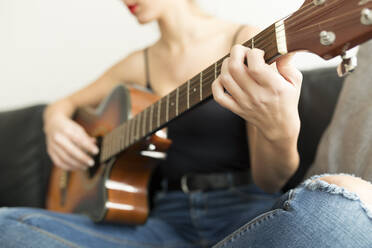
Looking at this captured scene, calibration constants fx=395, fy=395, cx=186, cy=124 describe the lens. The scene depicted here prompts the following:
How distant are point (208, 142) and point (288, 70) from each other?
0.49 metres

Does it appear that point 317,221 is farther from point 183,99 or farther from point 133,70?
point 133,70

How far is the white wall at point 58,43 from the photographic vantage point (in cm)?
148

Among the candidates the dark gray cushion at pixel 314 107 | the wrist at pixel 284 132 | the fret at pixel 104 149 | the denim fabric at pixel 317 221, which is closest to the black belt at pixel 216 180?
the dark gray cushion at pixel 314 107

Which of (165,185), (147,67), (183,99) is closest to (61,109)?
(147,67)

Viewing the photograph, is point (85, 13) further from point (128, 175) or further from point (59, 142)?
point (128, 175)

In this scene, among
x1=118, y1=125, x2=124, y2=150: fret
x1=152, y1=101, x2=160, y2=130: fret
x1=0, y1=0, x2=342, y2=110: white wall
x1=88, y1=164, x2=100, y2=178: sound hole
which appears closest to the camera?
x1=152, y1=101, x2=160, y2=130: fret

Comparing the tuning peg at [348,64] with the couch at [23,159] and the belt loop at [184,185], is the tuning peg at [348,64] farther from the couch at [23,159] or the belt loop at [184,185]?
the couch at [23,159]

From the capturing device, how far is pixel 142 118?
0.82 metres

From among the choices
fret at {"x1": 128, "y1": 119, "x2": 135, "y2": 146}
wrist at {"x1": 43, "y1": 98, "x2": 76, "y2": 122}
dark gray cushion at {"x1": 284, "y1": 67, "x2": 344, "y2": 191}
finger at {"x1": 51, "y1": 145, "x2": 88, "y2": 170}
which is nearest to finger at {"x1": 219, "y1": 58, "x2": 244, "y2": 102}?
fret at {"x1": 128, "y1": 119, "x2": 135, "y2": 146}

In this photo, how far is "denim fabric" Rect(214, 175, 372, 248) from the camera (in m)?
0.48

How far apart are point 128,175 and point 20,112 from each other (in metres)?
0.70

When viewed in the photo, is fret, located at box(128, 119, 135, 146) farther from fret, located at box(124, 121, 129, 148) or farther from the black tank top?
the black tank top

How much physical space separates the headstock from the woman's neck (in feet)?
1.78

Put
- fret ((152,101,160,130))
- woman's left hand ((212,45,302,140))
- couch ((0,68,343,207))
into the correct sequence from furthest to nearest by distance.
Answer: couch ((0,68,343,207)) < fret ((152,101,160,130)) < woman's left hand ((212,45,302,140))
